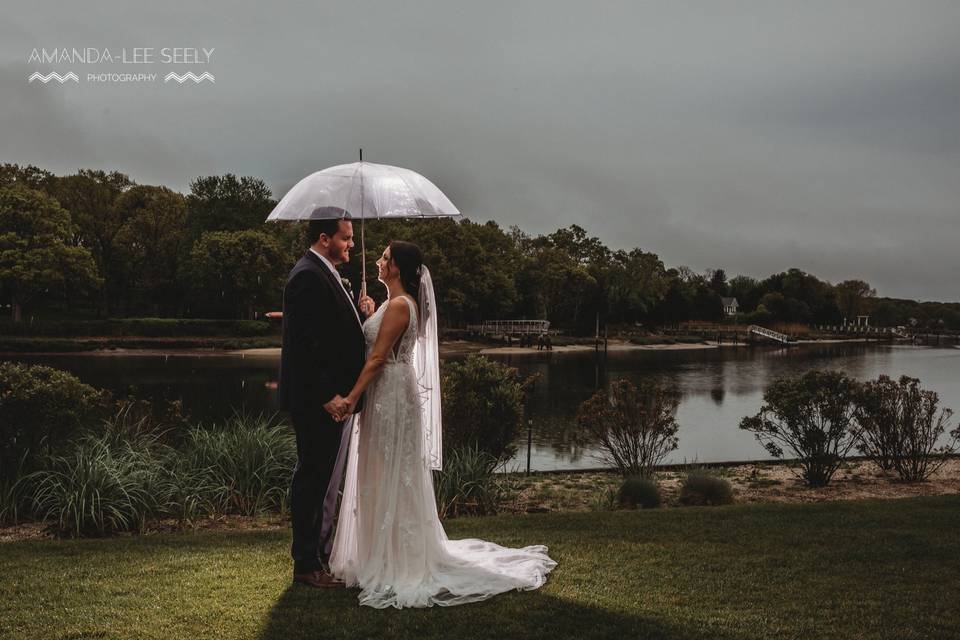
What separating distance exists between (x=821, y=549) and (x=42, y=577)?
584cm

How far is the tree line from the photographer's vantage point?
48.2 meters

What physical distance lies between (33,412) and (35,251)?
1769 inches

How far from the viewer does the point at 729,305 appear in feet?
364

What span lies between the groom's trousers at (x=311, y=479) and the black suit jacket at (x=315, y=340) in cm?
11

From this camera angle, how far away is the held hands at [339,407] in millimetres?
4639

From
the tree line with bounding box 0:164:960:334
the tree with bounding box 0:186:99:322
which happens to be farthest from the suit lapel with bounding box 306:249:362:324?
the tree with bounding box 0:186:99:322

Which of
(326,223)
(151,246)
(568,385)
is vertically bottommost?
(568,385)

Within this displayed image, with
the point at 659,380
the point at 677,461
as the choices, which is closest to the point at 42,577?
the point at 677,461

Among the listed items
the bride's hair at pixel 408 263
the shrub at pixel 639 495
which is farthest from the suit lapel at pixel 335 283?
the shrub at pixel 639 495

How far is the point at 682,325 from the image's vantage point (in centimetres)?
9006

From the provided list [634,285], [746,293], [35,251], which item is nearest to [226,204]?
[35,251]

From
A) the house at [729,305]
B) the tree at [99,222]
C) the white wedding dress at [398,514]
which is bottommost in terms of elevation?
the white wedding dress at [398,514]

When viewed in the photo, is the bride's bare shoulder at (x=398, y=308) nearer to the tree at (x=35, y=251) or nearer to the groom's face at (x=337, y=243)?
the groom's face at (x=337, y=243)

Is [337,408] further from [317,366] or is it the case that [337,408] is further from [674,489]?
[674,489]
